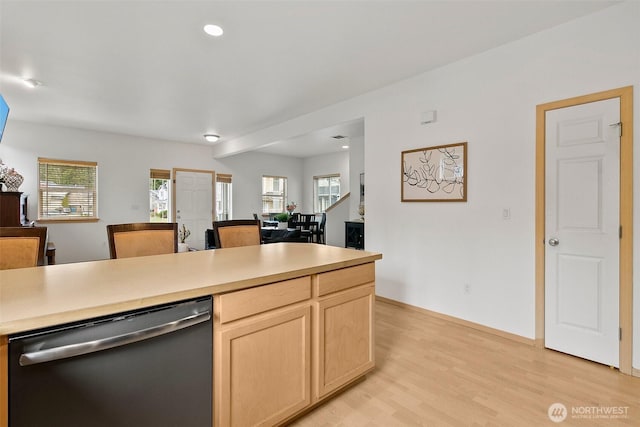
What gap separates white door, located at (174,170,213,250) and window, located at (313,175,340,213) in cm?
317

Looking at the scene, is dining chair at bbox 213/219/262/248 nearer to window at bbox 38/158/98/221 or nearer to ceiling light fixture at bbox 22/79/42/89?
ceiling light fixture at bbox 22/79/42/89

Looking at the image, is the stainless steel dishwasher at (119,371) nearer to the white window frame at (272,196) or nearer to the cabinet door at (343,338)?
the cabinet door at (343,338)

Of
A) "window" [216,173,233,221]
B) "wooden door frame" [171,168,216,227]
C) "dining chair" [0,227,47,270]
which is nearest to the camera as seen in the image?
"dining chair" [0,227,47,270]

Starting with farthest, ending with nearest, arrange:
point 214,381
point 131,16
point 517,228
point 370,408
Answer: point 517,228 → point 131,16 → point 370,408 → point 214,381

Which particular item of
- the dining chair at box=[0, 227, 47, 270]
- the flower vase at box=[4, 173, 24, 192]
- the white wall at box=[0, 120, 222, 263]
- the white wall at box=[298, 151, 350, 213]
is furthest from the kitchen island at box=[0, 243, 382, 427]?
the white wall at box=[298, 151, 350, 213]

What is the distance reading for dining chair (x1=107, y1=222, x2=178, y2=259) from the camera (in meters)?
2.16

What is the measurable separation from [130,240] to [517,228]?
3189 millimetres

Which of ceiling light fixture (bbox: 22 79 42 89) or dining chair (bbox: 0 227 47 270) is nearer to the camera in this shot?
dining chair (bbox: 0 227 47 270)

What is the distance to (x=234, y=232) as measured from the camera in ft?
→ 9.39

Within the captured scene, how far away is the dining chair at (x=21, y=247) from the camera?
6.01 feet

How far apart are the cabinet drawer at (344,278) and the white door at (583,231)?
1707 millimetres

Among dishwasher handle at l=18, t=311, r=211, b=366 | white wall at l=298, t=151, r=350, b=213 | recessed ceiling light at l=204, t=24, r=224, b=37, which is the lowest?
dishwasher handle at l=18, t=311, r=211, b=366

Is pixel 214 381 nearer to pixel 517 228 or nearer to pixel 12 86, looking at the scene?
pixel 517 228

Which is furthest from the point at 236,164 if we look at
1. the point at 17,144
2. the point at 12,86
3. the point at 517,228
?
the point at 517,228
